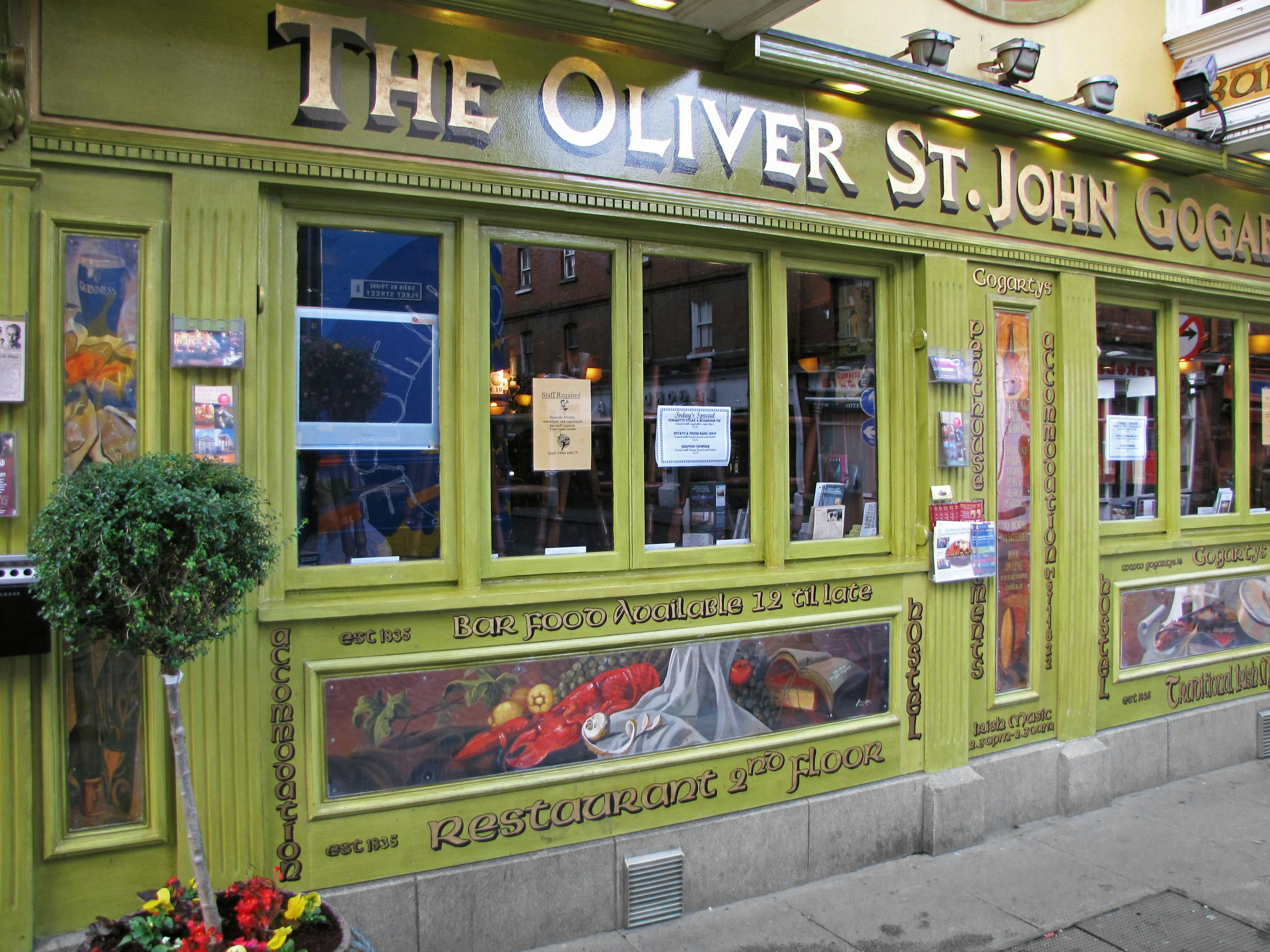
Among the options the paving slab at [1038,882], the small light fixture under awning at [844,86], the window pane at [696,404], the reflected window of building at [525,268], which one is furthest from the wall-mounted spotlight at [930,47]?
the paving slab at [1038,882]

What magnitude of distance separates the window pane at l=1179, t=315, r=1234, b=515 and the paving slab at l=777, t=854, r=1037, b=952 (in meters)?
3.85

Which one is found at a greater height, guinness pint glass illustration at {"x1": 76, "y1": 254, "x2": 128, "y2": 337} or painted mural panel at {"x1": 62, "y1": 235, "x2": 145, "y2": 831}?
guinness pint glass illustration at {"x1": 76, "y1": 254, "x2": 128, "y2": 337}

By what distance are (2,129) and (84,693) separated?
2174 mm

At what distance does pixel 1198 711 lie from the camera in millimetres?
7090

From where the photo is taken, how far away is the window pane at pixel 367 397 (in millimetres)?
4309

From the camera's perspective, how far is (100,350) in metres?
3.81

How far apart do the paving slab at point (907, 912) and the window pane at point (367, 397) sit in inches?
108

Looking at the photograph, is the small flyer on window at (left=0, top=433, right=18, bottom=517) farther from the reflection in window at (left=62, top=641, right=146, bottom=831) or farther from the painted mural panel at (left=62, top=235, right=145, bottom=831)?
the reflection in window at (left=62, top=641, right=146, bottom=831)

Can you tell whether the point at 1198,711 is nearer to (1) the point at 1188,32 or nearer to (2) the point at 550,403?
(1) the point at 1188,32

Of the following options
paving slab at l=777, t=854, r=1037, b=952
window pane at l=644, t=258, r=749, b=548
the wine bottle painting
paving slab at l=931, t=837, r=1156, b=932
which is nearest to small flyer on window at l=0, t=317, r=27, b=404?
window pane at l=644, t=258, r=749, b=548

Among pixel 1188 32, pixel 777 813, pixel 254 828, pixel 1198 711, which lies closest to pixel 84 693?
pixel 254 828

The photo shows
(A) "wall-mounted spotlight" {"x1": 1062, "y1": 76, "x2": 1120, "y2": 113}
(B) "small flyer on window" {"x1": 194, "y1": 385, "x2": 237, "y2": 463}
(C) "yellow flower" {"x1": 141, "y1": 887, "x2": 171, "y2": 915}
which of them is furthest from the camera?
(A) "wall-mounted spotlight" {"x1": 1062, "y1": 76, "x2": 1120, "y2": 113}

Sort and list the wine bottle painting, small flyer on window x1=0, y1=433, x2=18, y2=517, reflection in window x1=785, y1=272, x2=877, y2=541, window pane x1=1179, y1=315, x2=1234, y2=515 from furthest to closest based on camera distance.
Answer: window pane x1=1179, y1=315, x2=1234, y2=515 < the wine bottle painting < reflection in window x1=785, y1=272, x2=877, y2=541 < small flyer on window x1=0, y1=433, x2=18, y2=517

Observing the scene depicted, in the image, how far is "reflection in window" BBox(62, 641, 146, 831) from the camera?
3762mm
